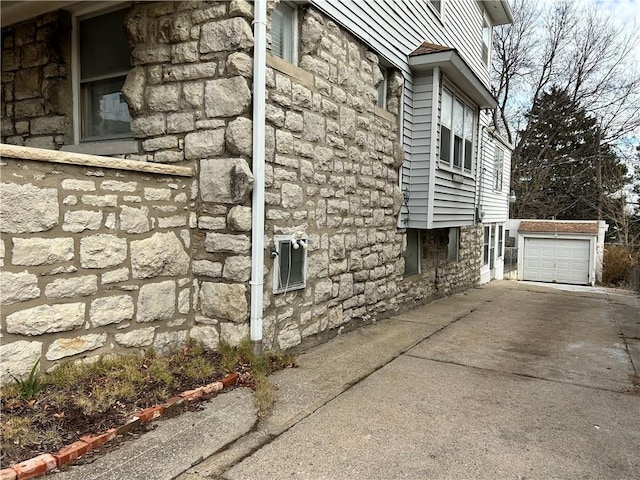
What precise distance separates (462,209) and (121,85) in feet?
21.3

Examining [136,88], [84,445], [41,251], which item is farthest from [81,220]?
[136,88]

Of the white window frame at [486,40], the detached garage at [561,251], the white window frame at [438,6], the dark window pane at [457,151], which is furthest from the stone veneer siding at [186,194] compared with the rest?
the detached garage at [561,251]

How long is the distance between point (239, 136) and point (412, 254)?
5043 millimetres

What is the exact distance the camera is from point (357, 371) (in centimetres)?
443

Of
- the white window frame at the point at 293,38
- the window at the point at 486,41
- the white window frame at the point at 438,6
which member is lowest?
the white window frame at the point at 293,38

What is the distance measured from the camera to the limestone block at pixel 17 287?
2.95m

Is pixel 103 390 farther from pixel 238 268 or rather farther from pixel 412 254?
pixel 412 254

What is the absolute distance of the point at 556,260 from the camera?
2073 centimetres

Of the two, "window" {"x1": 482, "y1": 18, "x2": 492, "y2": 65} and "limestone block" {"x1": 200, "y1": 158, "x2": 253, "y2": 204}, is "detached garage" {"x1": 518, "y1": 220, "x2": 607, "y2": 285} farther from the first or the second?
"limestone block" {"x1": 200, "y1": 158, "x2": 253, "y2": 204}

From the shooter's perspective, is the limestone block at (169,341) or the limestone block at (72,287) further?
the limestone block at (169,341)

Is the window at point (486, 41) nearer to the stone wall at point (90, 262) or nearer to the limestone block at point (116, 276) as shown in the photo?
the stone wall at point (90, 262)

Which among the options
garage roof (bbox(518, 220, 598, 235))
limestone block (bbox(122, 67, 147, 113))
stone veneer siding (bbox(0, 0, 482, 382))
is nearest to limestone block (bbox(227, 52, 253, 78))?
stone veneer siding (bbox(0, 0, 482, 382))

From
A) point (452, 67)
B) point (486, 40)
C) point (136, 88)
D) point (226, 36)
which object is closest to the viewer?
point (226, 36)

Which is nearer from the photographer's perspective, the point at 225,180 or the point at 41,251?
the point at 41,251
